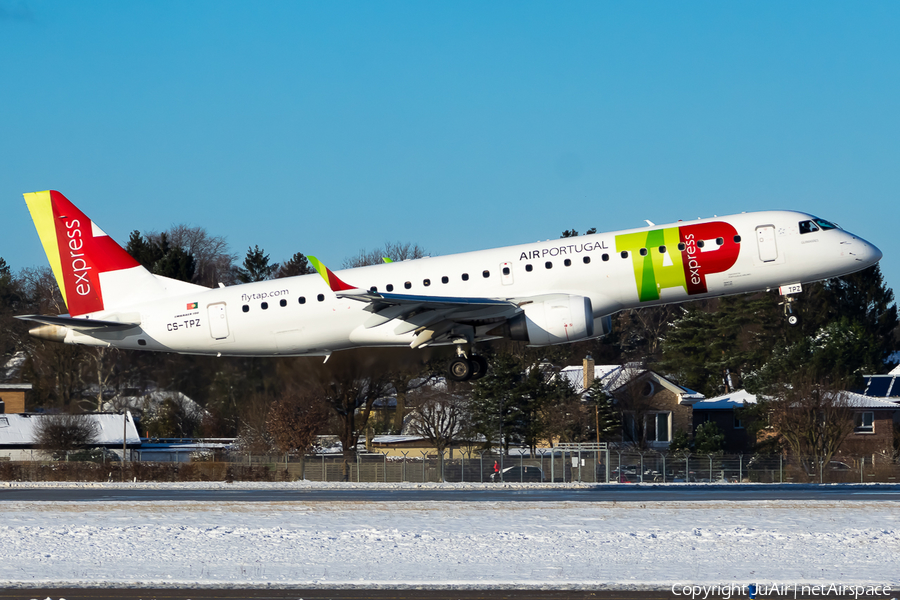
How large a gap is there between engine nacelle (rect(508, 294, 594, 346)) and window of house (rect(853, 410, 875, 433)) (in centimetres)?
4658

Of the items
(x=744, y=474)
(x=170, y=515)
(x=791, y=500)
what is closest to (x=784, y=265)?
(x=791, y=500)

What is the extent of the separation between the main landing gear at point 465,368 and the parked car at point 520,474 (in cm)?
1896

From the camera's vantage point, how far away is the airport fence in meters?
52.2

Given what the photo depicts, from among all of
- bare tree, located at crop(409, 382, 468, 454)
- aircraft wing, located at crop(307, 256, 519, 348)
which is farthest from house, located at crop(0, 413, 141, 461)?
aircraft wing, located at crop(307, 256, 519, 348)

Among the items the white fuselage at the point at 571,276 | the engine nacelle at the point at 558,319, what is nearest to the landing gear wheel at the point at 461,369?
the white fuselage at the point at 571,276

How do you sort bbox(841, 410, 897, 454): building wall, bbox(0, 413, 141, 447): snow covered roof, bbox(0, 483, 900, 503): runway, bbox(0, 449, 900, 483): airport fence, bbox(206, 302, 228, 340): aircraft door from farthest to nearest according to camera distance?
bbox(841, 410, 897, 454): building wall < bbox(0, 413, 141, 447): snow covered roof < bbox(0, 449, 900, 483): airport fence < bbox(206, 302, 228, 340): aircraft door < bbox(0, 483, 900, 503): runway

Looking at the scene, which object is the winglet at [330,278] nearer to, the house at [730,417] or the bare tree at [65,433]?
the bare tree at [65,433]

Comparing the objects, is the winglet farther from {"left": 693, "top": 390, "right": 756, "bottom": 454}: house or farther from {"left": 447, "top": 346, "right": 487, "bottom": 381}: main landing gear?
{"left": 693, "top": 390, "right": 756, "bottom": 454}: house

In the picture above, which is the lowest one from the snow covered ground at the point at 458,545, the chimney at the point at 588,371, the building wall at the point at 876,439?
the snow covered ground at the point at 458,545

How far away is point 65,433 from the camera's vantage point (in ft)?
205

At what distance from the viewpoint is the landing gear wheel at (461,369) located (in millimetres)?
33625

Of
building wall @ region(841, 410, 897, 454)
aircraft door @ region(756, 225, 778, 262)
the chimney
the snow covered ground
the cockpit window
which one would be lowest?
the snow covered ground

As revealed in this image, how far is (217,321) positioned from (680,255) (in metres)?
15.1

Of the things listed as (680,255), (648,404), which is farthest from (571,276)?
(648,404)
